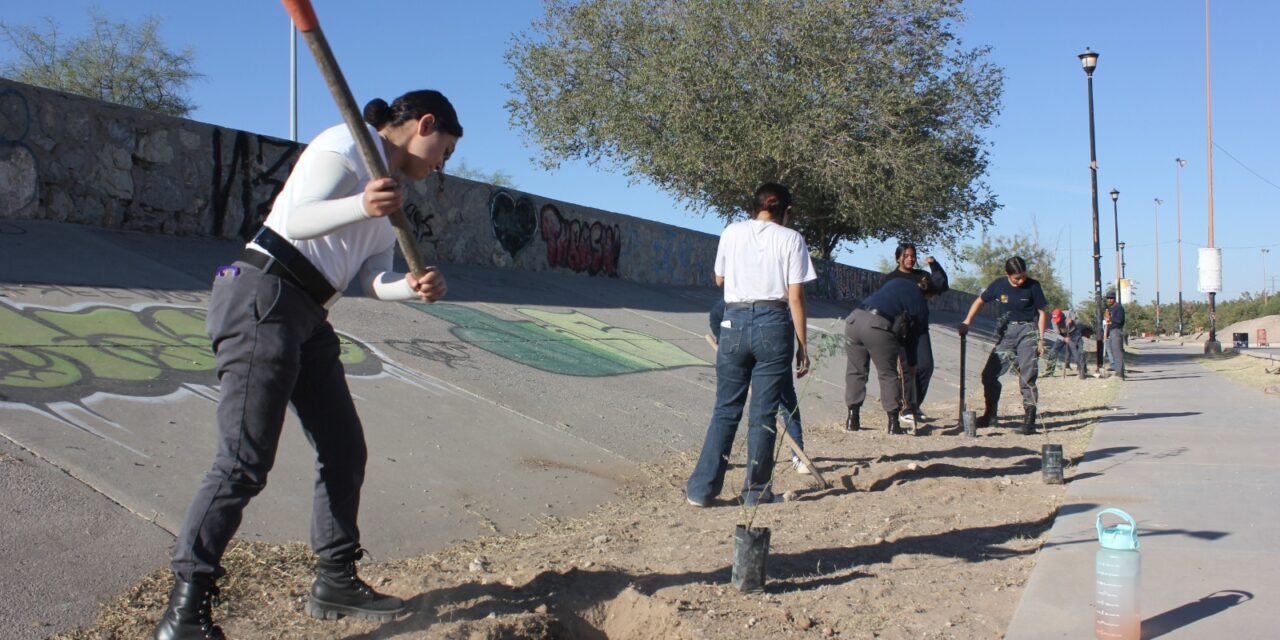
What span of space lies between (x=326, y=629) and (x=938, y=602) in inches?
85.8

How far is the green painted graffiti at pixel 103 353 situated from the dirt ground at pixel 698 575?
2.03 metres

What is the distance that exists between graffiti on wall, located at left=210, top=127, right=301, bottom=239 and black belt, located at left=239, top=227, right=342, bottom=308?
27.9 ft

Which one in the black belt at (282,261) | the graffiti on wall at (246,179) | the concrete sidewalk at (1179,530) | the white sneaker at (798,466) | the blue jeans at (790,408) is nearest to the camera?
the black belt at (282,261)

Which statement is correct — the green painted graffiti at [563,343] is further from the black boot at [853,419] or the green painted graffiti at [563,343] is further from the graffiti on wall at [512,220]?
the graffiti on wall at [512,220]

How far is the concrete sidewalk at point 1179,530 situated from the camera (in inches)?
137

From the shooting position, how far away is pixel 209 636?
2.76 meters

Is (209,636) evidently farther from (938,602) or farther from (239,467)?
(938,602)

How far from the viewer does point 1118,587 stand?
3197 millimetres

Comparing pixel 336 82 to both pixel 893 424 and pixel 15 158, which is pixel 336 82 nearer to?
pixel 893 424

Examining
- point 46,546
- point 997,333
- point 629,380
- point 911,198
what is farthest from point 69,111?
point 911,198

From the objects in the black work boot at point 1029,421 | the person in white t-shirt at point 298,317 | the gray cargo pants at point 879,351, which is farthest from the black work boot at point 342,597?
the black work boot at point 1029,421

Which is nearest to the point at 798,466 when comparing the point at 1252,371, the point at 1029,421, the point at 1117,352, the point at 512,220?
the point at 1029,421

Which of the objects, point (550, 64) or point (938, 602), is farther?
point (550, 64)

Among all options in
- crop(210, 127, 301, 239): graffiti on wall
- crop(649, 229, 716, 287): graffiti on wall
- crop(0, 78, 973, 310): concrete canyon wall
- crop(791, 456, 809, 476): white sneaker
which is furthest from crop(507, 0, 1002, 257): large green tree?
crop(791, 456, 809, 476): white sneaker
